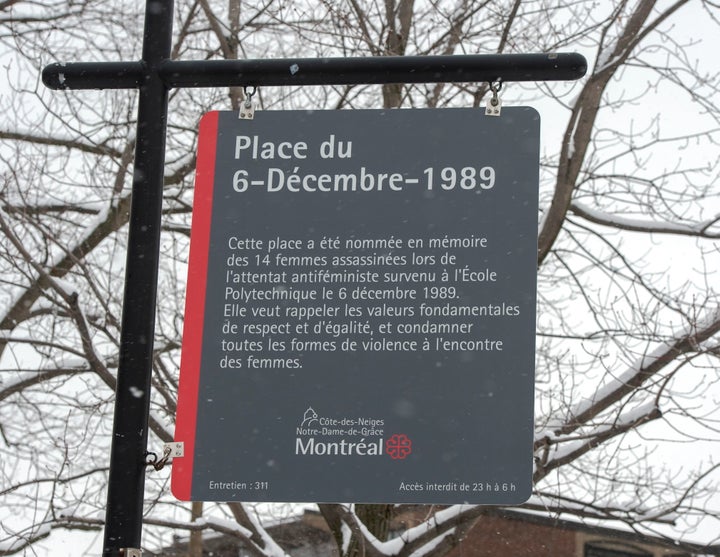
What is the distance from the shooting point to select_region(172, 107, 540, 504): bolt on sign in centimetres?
313

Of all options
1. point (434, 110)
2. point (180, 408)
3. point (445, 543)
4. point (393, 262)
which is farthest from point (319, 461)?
point (445, 543)

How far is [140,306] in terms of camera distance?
132 inches

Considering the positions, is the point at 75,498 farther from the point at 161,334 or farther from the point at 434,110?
the point at 434,110

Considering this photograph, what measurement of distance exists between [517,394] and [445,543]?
21.5 ft

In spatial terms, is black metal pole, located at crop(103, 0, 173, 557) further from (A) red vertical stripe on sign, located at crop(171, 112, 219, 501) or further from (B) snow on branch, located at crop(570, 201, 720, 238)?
(B) snow on branch, located at crop(570, 201, 720, 238)

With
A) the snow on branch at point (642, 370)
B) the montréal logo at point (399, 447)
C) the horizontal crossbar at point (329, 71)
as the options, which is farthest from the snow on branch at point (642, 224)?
the montréal logo at point (399, 447)

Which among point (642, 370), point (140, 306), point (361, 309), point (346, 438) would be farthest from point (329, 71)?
point (642, 370)

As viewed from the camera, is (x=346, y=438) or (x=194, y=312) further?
(x=194, y=312)

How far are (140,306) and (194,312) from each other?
7.1 inches

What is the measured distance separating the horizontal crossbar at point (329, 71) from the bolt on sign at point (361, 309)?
0.58ft

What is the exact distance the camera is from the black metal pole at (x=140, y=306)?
10.3 feet

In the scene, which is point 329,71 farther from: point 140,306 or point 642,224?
point 642,224

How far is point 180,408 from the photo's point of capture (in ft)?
10.7

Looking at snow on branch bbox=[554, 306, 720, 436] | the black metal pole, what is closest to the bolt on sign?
the black metal pole
